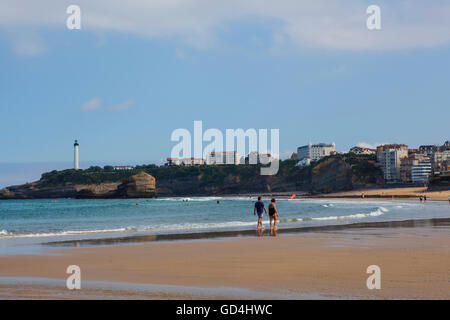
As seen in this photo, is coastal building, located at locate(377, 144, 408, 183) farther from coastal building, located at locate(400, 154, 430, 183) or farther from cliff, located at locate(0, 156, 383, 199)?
cliff, located at locate(0, 156, 383, 199)

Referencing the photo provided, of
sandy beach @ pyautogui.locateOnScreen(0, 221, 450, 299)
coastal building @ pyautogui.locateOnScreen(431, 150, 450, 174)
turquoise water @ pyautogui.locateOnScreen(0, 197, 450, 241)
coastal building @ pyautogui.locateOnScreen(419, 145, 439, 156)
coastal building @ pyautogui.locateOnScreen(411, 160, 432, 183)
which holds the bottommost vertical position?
turquoise water @ pyautogui.locateOnScreen(0, 197, 450, 241)

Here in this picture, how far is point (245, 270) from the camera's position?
1040 cm

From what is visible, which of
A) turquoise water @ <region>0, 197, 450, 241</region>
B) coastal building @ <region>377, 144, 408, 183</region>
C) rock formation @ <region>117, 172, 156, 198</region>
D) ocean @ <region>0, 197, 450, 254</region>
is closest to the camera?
ocean @ <region>0, 197, 450, 254</region>

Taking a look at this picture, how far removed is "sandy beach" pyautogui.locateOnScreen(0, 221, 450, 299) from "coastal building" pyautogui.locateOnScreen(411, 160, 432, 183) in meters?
133

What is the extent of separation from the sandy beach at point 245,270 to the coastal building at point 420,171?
133169mm

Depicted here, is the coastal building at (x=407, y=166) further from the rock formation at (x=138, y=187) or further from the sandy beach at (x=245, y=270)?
the sandy beach at (x=245, y=270)

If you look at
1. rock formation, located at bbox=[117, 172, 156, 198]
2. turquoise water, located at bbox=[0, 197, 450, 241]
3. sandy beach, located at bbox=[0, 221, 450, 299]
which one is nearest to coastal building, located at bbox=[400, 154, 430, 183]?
rock formation, located at bbox=[117, 172, 156, 198]

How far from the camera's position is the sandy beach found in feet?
26.1

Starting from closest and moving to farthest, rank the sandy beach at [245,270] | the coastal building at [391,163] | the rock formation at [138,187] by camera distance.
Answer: the sandy beach at [245,270], the coastal building at [391,163], the rock formation at [138,187]

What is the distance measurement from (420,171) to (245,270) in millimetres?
143883

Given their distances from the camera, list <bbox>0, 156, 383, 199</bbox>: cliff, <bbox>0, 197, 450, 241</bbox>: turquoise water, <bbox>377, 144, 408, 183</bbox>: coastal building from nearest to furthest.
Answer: <bbox>0, 197, 450, 241</bbox>: turquoise water → <bbox>0, 156, 383, 199</bbox>: cliff → <bbox>377, 144, 408, 183</bbox>: coastal building

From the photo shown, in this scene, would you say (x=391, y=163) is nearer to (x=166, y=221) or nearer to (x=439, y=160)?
(x=439, y=160)

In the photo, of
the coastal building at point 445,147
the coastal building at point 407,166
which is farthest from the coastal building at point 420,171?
the coastal building at point 445,147

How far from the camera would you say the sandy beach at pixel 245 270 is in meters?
7.95
